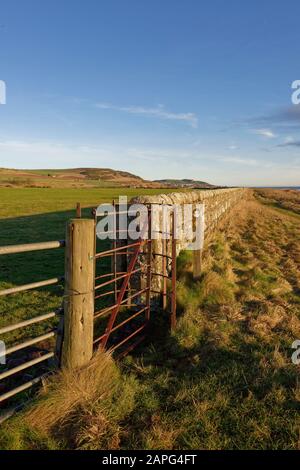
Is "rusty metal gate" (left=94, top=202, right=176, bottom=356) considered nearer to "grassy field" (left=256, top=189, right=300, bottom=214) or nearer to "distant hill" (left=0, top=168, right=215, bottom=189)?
"grassy field" (left=256, top=189, right=300, bottom=214)

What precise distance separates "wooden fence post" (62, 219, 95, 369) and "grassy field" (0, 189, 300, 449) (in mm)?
246

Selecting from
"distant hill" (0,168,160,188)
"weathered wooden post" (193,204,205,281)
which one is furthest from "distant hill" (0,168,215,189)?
"weathered wooden post" (193,204,205,281)

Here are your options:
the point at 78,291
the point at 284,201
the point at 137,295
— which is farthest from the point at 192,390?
the point at 284,201

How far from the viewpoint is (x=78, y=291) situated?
3.73m

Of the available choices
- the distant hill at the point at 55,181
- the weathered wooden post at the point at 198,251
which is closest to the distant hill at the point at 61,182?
the distant hill at the point at 55,181

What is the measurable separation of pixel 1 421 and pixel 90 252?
1.81m

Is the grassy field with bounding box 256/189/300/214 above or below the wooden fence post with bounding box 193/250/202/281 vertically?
above

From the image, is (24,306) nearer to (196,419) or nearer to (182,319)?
(182,319)

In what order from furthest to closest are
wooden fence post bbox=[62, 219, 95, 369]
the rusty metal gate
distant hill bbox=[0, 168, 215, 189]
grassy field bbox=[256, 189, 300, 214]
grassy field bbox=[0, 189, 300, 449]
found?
1. distant hill bbox=[0, 168, 215, 189]
2. grassy field bbox=[256, 189, 300, 214]
3. the rusty metal gate
4. wooden fence post bbox=[62, 219, 95, 369]
5. grassy field bbox=[0, 189, 300, 449]

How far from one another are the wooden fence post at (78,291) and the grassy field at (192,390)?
25 centimetres

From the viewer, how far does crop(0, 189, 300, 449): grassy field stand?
309cm

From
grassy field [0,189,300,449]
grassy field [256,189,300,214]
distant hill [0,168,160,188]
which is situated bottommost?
grassy field [0,189,300,449]

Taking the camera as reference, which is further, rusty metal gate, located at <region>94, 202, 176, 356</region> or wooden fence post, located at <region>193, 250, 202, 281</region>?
wooden fence post, located at <region>193, 250, 202, 281</region>

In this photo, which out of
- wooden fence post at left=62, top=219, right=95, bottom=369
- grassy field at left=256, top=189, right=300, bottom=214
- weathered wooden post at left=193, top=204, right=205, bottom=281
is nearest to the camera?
wooden fence post at left=62, top=219, right=95, bottom=369
